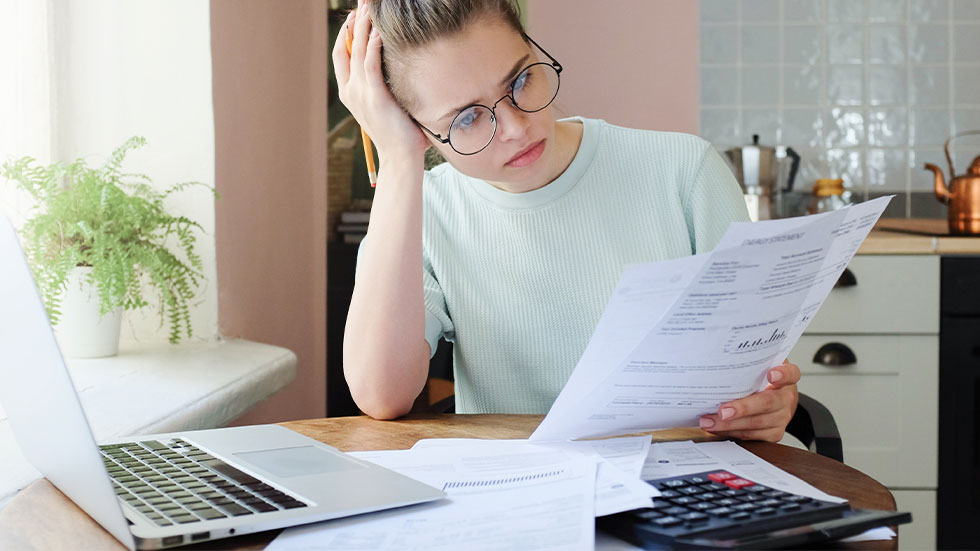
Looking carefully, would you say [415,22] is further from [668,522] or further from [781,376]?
[668,522]

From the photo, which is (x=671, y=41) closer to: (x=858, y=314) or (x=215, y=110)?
(x=858, y=314)

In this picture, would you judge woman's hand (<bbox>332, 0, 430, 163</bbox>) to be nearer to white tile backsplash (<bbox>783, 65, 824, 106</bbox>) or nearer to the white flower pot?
the white flower pot

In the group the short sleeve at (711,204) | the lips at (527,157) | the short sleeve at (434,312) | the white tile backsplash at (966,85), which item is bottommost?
the short sleeve at (434,312)

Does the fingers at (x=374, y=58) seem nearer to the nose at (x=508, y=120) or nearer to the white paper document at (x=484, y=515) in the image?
the nose at (x=508, y=120)

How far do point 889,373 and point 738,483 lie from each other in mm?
2093

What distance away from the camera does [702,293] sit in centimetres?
71

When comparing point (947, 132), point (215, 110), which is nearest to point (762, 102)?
point (947, 132)

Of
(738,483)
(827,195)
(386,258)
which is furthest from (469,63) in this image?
(827,195)

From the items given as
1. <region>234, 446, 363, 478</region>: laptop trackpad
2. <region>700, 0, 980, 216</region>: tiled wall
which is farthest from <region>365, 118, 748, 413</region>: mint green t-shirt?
<region>700, 0, 980, 216</region>: tiled wall

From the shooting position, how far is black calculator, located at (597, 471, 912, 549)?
0.61 m

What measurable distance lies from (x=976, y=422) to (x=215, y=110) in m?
2.13

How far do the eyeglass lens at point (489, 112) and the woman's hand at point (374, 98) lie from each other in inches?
2.8

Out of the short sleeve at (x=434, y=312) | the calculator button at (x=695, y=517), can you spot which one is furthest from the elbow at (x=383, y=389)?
the calculator button at (x=695, y=517)

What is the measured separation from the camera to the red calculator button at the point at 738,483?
70cm
